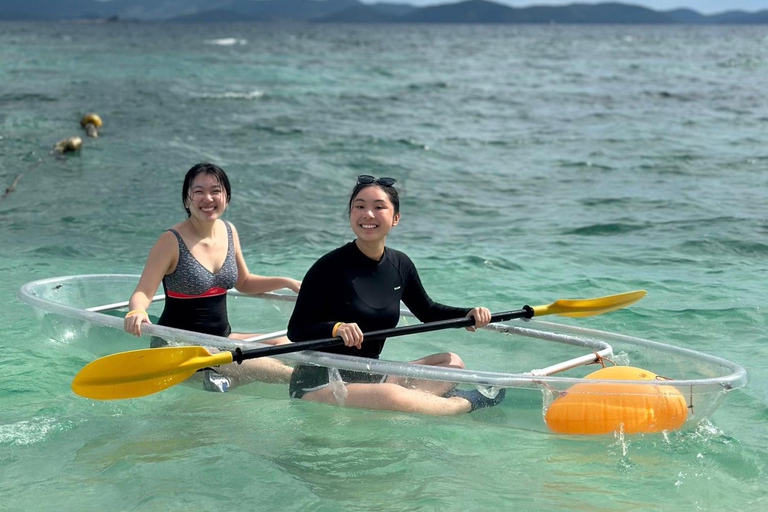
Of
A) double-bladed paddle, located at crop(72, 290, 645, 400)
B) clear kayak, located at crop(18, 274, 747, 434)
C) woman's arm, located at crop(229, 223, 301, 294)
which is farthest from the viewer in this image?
woman's arm, located at crop(229, 223, 301, 294)

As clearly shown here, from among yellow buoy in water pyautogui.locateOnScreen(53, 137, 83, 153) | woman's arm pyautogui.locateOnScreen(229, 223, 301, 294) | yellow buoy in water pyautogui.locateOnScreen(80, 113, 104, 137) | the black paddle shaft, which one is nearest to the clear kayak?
the black paddle shaft

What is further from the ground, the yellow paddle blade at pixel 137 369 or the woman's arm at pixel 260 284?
the woman's arm at pixel 260 284

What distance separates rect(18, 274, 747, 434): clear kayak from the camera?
414 cm

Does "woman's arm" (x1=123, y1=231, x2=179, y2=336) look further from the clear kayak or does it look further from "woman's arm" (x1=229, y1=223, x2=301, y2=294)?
"woman's arm" (x1=229, y1=223, x2=301, y2=294)

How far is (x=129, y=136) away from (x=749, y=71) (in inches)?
1114

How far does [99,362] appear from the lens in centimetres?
432

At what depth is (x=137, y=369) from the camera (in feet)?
14.4

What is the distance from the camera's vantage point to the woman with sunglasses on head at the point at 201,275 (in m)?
4.76

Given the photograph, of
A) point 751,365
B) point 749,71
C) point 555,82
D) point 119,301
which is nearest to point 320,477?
point 119,301

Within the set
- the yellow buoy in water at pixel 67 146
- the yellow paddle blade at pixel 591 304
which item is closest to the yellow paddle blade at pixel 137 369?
the yellow paddle blade at pixel 591 304

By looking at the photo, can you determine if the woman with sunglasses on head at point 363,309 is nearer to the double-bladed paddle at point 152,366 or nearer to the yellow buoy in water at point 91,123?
the double-bladed paddle at point 152,366

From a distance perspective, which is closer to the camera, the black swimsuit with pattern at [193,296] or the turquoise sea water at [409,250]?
the turquoise sea water at [409,250]

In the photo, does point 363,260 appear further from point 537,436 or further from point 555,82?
point 555,82

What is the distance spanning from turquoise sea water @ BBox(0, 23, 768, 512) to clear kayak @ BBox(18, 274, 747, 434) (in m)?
0.13
